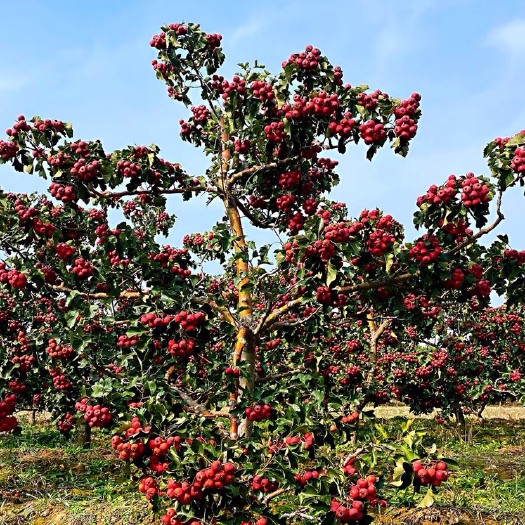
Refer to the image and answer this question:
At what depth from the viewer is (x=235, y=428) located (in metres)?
5.04

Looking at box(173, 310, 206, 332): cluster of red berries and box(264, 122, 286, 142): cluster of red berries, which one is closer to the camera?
box(173, 310, 206, 332): cluster of red berries

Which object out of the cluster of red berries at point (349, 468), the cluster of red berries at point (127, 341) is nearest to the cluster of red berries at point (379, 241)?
the cluster of red berries at point (349, 468)

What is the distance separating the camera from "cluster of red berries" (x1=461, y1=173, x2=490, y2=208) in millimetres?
4098

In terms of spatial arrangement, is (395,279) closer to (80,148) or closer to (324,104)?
(324,104)

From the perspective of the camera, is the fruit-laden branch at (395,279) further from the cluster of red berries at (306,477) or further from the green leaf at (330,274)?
the cluster of red berries at (306,477)

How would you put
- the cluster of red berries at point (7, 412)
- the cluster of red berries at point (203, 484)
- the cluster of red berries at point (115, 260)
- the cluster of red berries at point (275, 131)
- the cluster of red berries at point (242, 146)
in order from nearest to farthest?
1. the cluster of red berries at point (203, 484)
2. the cluster of red berries at point (275, 131)
3. the cluster of red berries at point (115, 260)
4. the cluster of red berries at point (242, 146)
5. the cluster of red berries at point (7, 412)

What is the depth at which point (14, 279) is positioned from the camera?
5.27 m

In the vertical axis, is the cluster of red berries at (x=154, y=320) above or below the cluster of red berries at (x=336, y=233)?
below

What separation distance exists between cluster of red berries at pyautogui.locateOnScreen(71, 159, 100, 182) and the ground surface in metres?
3.93

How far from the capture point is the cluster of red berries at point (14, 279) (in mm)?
5273

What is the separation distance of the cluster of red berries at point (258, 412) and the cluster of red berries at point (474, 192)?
240 centimetres

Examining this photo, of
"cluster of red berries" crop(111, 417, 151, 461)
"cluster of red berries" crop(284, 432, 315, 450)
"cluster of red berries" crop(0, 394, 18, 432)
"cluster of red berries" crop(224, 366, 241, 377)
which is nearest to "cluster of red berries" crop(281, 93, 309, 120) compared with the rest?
"cluster of red berries" crop(224, 366, 241, 377)

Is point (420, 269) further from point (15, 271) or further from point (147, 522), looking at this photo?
point (147, 522)

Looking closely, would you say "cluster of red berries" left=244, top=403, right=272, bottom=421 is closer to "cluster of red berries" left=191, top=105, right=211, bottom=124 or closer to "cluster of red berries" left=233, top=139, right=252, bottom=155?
"cluster of red berries" left=233, top=139, right=252, bottom=155
